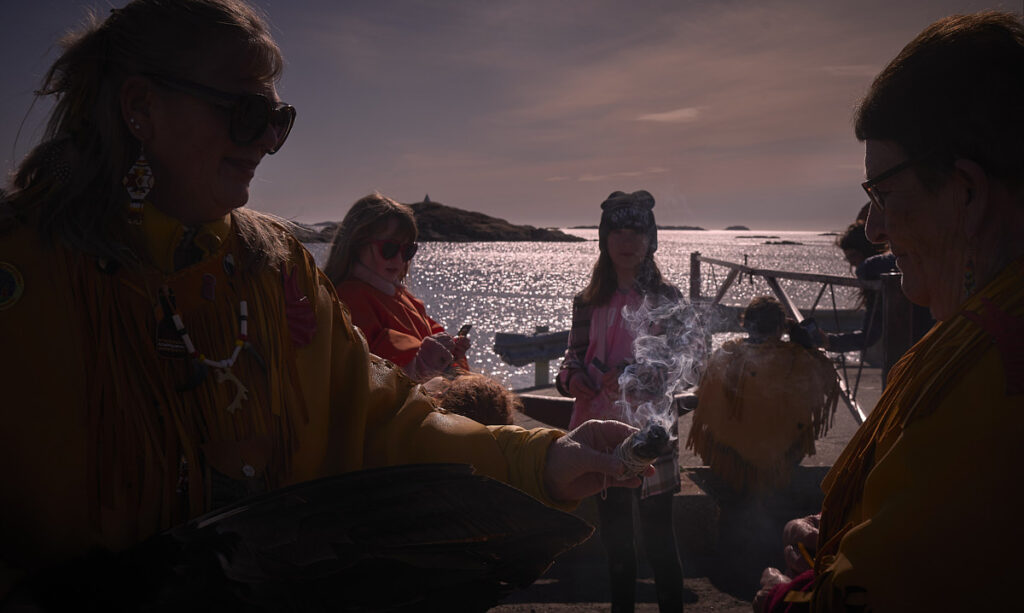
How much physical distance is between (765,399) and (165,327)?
13.7 ft

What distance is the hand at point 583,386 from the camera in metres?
3.75

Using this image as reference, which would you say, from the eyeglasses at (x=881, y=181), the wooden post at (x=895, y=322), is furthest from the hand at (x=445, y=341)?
the wooden post at (x=895, y=322)

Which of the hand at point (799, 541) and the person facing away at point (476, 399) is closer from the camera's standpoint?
the hand at point (799, 541)

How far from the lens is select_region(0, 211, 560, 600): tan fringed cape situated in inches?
52.7

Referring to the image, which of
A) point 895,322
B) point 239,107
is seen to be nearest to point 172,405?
point 239,107

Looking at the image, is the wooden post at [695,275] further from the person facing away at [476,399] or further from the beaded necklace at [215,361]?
the beaded necklace at [215,361]

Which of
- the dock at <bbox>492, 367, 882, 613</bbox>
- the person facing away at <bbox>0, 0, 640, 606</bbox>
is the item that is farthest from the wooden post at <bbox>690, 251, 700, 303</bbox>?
the person facing away at <bbox>0, 0, 640, 606</bbox>

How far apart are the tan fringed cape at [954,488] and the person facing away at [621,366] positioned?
208 centimetres

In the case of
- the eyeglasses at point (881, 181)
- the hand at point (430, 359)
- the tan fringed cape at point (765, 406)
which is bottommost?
the tan fringed cape at point (765, 406)

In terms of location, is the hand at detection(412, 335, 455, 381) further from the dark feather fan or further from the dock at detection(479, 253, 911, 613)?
the dark feather fan

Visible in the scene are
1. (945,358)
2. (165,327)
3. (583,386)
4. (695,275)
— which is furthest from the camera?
(695,275)

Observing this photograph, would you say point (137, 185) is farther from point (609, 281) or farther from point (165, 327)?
point (609, 281)

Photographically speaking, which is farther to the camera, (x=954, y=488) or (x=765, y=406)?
(x=765, y=406)

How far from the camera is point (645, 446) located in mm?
1595
